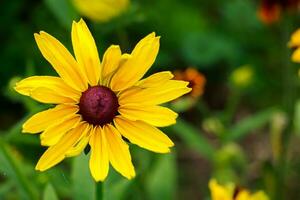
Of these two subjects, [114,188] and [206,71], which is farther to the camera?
[206,71]

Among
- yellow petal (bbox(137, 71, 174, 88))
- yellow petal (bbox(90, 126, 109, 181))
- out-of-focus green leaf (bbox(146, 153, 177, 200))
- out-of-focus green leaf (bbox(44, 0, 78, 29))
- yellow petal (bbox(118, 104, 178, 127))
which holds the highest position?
out-of-focus green leaf (bbox(44, 0, 78, 29))

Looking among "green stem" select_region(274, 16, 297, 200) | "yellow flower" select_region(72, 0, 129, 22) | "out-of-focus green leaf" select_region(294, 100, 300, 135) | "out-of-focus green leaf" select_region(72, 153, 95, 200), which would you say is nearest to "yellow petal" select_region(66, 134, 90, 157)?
"out-of-focus green leaf" select_region(72, 153, 95, 200)

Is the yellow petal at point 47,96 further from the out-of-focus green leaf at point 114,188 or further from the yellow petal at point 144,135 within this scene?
the out-of-focus green leaf at point 114,188

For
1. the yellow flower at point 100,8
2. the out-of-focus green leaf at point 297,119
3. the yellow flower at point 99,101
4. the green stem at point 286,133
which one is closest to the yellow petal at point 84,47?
the yellow flower at point 99,101

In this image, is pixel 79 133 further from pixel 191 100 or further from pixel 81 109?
pixel 191 100

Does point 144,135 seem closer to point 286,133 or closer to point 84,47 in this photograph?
point 84,47

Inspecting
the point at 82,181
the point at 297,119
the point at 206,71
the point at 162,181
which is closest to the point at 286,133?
the point at 297,119

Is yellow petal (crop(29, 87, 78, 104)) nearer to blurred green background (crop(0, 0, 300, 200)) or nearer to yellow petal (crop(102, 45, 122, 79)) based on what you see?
yellow petal (crop(102, 45, 122, 79))
